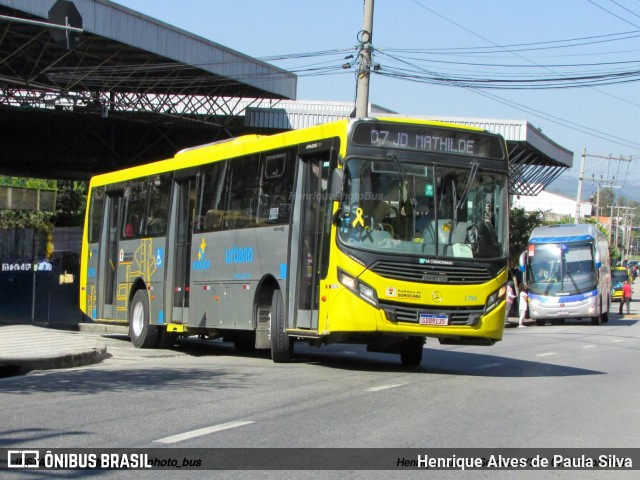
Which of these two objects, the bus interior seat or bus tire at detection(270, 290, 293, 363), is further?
the bus interior seat

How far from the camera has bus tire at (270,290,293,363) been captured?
14.3 meters

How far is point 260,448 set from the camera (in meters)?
7.71

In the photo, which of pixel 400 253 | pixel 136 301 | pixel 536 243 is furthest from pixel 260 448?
pixel 536 243

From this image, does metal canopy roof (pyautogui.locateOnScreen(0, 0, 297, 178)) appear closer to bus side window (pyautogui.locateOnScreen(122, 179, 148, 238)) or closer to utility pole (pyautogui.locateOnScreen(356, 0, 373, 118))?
bus side window (pyautogui.locateOnScreen(122, 179, 148, 238))

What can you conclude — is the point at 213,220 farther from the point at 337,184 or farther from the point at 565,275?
the point at 565,275

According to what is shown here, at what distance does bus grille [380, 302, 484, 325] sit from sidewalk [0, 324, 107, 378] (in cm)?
521

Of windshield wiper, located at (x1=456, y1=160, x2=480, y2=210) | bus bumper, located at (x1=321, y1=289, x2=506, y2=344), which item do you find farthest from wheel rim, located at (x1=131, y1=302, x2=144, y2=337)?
windshield wiper, located at (x1=456, y1=160, x2=480, y2=210)

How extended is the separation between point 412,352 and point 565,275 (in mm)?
23489

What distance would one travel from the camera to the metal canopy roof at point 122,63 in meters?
26.5

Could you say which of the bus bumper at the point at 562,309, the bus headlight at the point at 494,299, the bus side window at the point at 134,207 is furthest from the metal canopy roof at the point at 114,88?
the bus bumper at the point at 562,309

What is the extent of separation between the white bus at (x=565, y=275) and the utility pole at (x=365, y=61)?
16.8 m

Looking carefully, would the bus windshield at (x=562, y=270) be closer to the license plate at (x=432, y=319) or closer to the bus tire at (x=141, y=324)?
the bus tire at (x=141, y=324)

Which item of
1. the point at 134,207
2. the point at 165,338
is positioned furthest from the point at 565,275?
the point at 165,338

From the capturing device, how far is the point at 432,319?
13.0m
